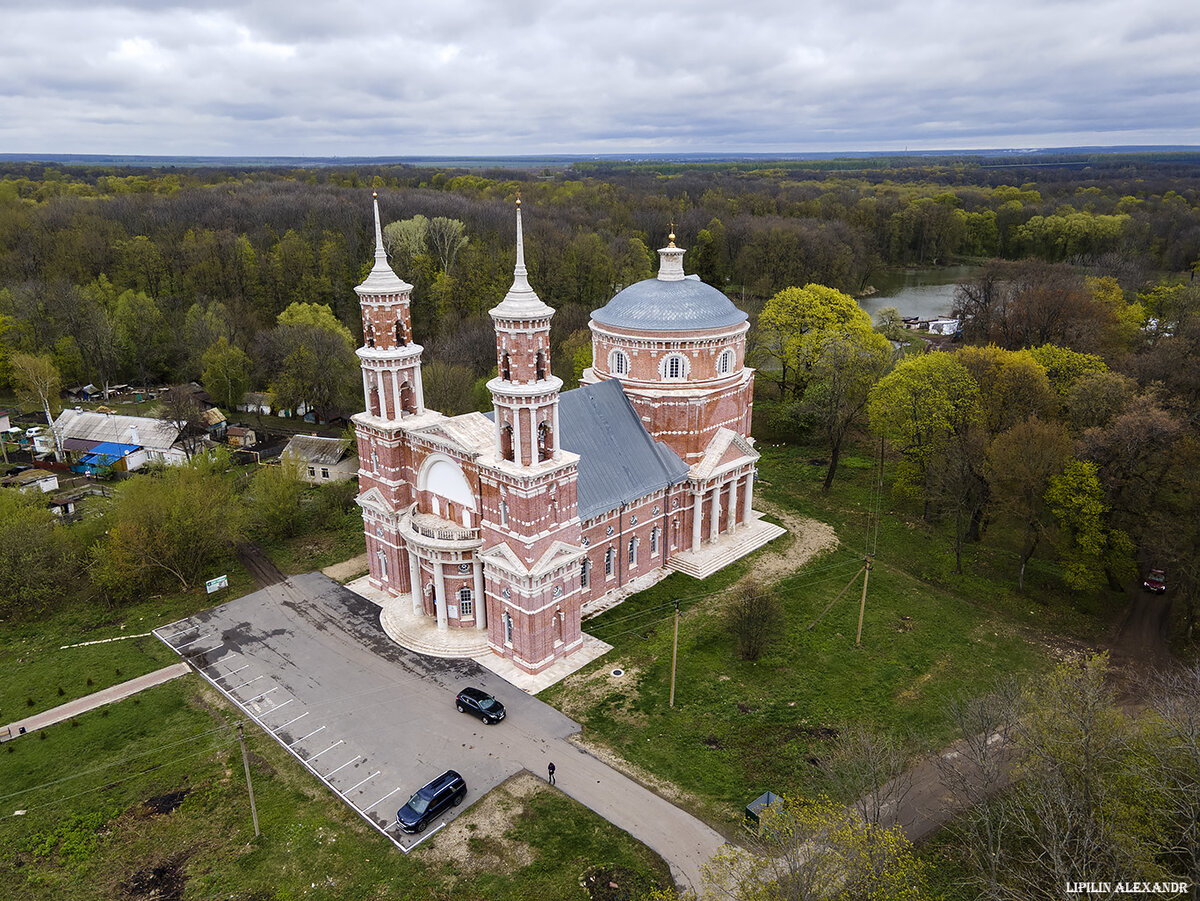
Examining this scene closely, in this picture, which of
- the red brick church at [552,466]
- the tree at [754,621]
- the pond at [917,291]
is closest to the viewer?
the red brick church at [552,466]

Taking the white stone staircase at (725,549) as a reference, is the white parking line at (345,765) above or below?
below

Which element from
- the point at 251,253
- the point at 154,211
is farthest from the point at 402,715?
the point at 154,211

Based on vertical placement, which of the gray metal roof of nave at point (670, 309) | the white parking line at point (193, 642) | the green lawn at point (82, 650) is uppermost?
the gray metal roof of nave at point (670, 309)

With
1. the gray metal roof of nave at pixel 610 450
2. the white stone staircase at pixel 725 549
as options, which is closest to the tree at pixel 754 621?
the white stone staircase at pixel 725 549

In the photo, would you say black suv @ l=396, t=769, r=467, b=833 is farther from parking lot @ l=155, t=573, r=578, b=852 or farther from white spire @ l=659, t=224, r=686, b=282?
white spire @ l=659, t=224, r=686, b=282

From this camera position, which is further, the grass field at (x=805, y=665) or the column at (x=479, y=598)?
the column at (x=479, y=598)

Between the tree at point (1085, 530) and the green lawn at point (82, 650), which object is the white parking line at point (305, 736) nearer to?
the green lawn at point (82, 650)

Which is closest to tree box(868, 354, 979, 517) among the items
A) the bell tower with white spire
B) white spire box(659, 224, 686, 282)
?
white spire box(659, 224, 686, 282)
